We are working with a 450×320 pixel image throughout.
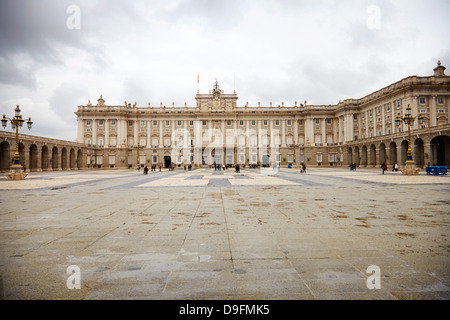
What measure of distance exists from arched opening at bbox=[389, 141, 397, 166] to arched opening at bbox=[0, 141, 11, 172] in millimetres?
58551

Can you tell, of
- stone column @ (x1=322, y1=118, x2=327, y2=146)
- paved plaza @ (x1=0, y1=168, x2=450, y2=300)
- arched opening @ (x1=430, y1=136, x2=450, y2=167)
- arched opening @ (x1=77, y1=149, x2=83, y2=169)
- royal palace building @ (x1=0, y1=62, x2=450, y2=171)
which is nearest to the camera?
paved plaza @ (x1=0, y1=168, x2=450, y2=300)

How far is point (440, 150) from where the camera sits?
3978cm

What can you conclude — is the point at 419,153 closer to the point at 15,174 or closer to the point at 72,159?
the point at 15,174

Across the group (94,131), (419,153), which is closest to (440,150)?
(419,153)

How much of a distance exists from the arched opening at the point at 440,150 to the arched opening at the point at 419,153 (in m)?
1.79

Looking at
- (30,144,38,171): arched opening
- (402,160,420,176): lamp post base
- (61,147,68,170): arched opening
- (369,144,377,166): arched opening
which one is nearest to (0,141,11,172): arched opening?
(30,144,38,171): arched opening

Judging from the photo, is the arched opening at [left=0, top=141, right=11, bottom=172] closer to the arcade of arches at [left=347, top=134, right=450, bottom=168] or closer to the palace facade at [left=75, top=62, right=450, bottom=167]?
the palace facade at [left=75, top=62, right=450, bottom=167]

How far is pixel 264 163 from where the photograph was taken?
2810 inches

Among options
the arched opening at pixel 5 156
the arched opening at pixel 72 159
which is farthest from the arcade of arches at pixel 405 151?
the arched opening at pixel 72 159

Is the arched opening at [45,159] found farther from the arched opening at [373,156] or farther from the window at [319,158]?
the window at [319,158]

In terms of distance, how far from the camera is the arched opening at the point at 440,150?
36.2 meters

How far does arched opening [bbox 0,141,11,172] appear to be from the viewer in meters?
37.3

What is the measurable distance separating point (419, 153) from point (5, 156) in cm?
6023
